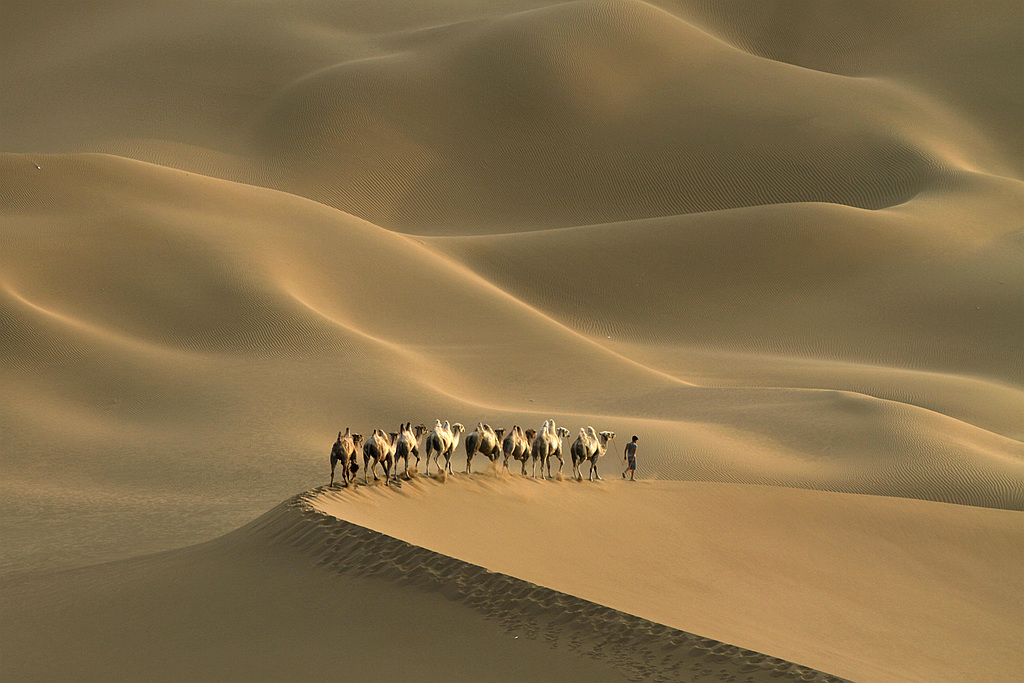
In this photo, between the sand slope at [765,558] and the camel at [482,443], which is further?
the camel at [482,443]

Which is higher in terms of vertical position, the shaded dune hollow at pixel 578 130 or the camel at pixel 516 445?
the shaded dune hollow at pixel 578 130

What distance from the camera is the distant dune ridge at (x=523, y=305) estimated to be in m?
11.1

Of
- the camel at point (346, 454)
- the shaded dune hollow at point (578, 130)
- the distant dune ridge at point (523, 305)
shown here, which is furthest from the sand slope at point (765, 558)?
the shaded dune hollow at point (578, 130)

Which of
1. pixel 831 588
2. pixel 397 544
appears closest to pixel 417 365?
pixel 831 588

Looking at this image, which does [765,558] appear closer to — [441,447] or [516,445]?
[516,445]

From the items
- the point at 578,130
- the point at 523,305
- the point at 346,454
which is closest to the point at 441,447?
the point at 346,454

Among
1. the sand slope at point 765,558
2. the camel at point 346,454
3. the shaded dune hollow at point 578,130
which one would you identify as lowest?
the sand slope at point 765,558

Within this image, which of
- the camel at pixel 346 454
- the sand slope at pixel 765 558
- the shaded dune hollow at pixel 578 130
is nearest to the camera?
the sand slope at pixel 765 558

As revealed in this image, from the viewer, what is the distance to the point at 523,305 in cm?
3228

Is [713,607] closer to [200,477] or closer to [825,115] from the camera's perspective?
[200,477]

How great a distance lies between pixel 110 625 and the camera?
9.39 m

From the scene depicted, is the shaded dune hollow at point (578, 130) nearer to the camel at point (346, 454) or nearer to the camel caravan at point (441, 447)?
the camel caravan at point (441, 447)

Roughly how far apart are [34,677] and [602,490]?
27.0 feet

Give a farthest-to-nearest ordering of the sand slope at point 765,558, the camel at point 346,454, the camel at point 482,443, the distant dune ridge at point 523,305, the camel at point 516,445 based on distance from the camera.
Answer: the camel at point 516,445 → the camel at point 482,443 → the camel at point 346,454 → the distant dune ridge at point 523,305 → the sand slope at point 765,558
